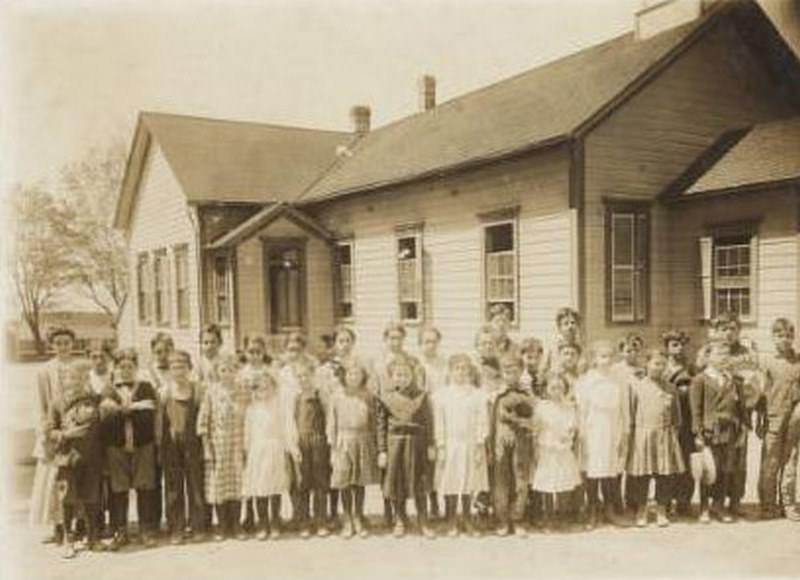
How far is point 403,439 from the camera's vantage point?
379 cm

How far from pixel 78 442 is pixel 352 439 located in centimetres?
133

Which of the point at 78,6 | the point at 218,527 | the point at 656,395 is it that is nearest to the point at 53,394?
the point at 218,527

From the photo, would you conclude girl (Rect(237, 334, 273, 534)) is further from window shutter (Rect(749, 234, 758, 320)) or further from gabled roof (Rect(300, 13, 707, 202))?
window shutter (Rect(749, 234, 758, 320))

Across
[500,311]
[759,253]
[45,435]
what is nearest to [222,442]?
[45,435]

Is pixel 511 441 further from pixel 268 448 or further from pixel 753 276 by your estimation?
pixel 753 276

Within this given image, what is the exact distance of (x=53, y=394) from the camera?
3572mm

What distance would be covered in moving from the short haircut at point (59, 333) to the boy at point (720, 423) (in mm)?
3235

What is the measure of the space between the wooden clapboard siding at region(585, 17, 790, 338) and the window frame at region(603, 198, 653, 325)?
4 centimetres

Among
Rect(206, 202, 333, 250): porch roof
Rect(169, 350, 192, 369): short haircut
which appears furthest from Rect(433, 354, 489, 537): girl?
Rect(206, 202, 333, 250): porch roof

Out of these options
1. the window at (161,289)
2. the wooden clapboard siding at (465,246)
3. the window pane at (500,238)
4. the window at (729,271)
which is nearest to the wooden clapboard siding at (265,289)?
the wooden clapboard siding at (465,246)

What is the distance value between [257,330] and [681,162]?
11.3ft

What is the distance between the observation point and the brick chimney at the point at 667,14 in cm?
516

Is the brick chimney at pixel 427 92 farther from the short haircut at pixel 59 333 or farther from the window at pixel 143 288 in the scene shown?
the short haircut at pixel 59 333

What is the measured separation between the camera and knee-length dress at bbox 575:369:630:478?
391cm
